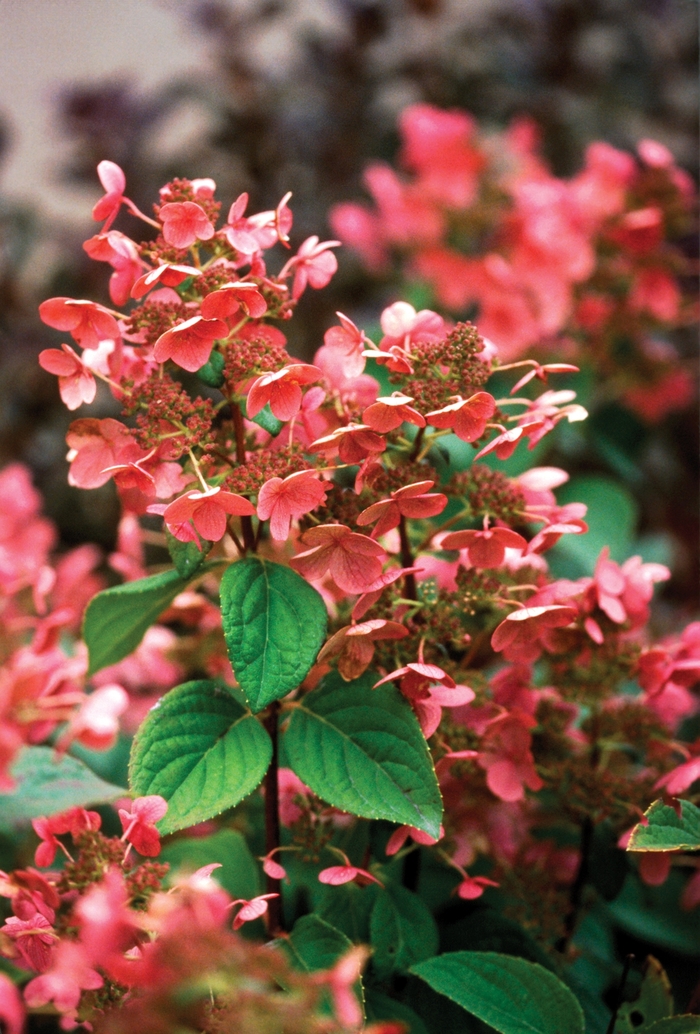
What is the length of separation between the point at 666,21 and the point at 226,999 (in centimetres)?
180

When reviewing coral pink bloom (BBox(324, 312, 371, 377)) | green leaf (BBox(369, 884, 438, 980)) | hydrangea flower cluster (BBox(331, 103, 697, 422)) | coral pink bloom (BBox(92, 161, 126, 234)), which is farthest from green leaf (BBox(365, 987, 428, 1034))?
hydrangea flower cluster (BBox(331, 103, 697, 422))

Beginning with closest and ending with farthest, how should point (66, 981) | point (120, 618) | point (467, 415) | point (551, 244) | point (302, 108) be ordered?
point (66, 981) < point (467, 415) < point (120, 618) < point (551, 244) < point (302, 108)

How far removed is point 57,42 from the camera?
1.73 metres

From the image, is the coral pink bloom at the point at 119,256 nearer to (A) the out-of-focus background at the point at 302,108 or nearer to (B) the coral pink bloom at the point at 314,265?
(B) the coral pink bloom at the point at 314,265

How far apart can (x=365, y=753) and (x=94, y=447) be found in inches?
8.5

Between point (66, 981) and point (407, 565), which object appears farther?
point (407, 565)

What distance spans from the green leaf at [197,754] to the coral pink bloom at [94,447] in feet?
0.40

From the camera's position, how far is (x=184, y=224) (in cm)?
47

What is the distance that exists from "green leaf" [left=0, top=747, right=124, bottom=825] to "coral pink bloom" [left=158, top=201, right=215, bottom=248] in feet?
→ 0.94

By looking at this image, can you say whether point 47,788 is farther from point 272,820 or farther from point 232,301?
point 232,301

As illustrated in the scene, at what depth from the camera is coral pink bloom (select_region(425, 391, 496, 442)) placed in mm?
446

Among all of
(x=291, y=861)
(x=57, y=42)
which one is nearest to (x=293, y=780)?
(x=291, y=861)

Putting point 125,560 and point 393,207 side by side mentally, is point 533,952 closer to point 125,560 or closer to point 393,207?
point 125,560

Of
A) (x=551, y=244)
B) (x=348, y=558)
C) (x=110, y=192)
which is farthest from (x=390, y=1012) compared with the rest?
(x=551, y=244)
